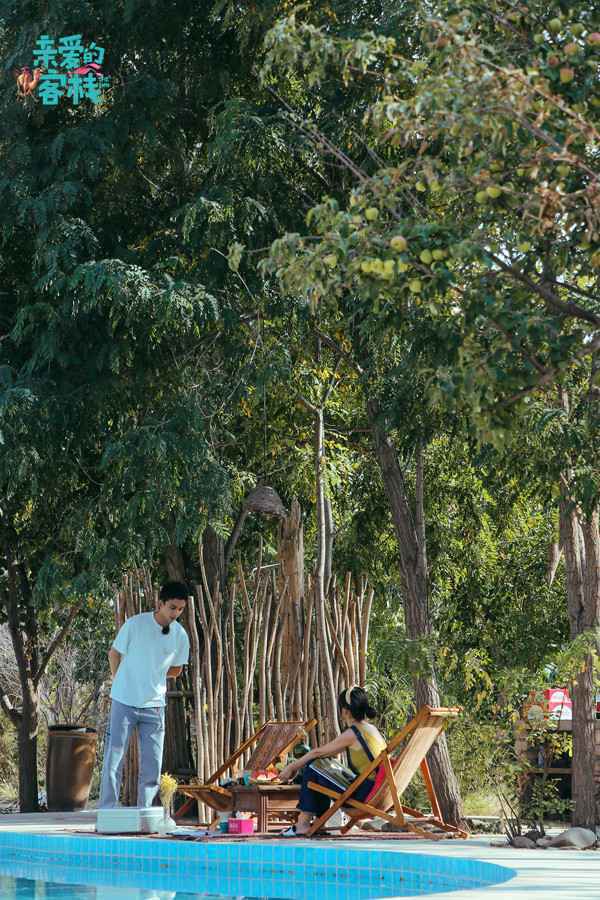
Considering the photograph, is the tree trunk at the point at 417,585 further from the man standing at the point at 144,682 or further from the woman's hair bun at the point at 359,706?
the man standing at the point at 144,682

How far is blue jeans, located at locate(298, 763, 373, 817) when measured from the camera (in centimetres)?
689

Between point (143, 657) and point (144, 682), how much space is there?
0.52 ft

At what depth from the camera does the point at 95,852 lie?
6.96 meters

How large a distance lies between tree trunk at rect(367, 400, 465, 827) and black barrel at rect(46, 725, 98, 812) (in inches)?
137

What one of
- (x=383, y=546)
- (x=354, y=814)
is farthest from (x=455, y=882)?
(x=383, y=546)

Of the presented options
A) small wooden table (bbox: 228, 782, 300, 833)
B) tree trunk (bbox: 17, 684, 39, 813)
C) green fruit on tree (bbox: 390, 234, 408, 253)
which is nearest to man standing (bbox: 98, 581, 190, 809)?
small wooden table (bbox: 228, 782, 300, 833)

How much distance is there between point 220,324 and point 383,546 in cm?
270

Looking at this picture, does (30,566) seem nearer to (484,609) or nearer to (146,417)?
(146,417)

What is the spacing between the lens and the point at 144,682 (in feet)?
25.2

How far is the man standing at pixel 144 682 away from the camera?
764 cm

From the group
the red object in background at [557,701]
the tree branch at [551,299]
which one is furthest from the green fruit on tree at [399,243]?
the red object in background at [557,701]

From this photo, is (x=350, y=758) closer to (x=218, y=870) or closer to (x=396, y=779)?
(x=396, y=779)

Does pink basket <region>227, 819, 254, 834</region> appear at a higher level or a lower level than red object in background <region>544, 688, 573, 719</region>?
lower

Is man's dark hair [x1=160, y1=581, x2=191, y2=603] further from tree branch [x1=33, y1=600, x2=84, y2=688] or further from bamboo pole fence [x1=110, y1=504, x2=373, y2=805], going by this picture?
tree branch [x1=33, y1=600, x2=84, y2=688]
